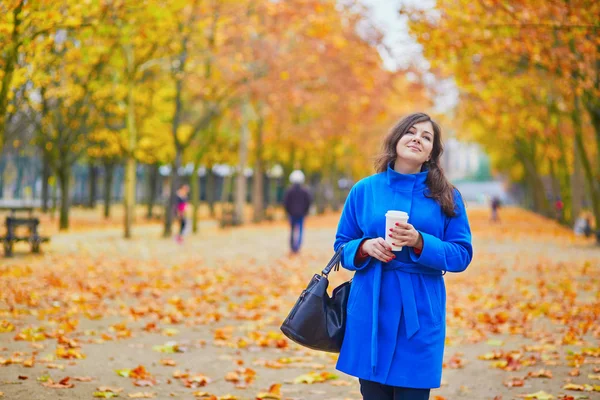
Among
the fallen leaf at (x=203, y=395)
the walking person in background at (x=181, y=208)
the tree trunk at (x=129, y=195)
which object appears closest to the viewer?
the fallen leaf at (x=203, y=395)

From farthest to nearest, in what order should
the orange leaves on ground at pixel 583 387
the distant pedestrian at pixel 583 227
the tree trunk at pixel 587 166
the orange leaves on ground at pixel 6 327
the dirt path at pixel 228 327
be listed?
the distant pedestrian at pixel 583 227 < the tree trunk at pixel 587 166 < the orange leaves on ground at pixel 6 327 < the dirt path at pixel 228 327 < the orange leaves on ground at pixel 583 387

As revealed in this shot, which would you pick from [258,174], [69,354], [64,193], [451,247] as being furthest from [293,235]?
[258,174]

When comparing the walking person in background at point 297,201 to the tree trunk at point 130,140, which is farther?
the tree trunk at point 130,140

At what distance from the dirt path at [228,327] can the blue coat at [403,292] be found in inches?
105

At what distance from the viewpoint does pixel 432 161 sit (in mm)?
4020

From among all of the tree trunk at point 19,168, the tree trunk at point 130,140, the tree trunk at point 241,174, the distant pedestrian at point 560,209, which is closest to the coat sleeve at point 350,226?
the tree trunk at point 130,140

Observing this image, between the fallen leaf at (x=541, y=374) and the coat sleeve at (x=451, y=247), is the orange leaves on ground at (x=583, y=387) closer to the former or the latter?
the fallen leaf at (x=541, y=374)

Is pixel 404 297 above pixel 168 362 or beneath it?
above

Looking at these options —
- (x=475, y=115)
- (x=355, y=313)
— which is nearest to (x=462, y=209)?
(x=355, y=313)

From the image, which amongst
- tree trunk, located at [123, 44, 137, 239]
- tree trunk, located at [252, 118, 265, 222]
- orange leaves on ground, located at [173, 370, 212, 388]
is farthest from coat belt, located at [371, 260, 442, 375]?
tree trunk, located at [252, 118, 265, 222]

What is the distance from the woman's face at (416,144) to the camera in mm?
3877

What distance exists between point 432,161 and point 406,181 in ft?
0.74

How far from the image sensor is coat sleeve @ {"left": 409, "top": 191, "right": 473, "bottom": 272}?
3.68m

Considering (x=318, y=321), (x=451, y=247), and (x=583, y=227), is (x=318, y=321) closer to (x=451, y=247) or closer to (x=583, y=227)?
(x=451, y=247)
